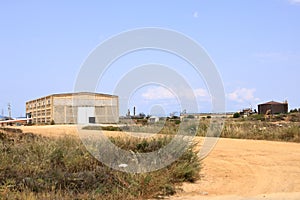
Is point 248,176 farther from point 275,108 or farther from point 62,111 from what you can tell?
point 275,108

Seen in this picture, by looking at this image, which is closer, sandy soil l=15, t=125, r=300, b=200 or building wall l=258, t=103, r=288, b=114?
sandy soil l=15, t=125, r=300, b=200

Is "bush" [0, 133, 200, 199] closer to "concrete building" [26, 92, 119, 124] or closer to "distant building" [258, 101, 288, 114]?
"concrete building" [26, 92, 119, 124]

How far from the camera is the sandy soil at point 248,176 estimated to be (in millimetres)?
10555

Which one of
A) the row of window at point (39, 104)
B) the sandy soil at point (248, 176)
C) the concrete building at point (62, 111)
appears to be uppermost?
the row of window at point (39, 104)

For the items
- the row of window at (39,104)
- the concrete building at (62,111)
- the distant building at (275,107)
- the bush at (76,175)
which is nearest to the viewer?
the bush at (76,175)

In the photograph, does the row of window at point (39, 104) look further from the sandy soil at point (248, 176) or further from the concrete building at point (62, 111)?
the sandy soil at point (248, 176)

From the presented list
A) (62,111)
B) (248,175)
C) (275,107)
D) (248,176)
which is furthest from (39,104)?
(248,176)

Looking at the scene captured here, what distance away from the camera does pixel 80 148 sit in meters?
13.0

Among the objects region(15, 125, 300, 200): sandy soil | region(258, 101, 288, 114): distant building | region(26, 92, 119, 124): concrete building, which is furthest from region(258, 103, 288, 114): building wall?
region(15, 125, 300, 200): sandy soil

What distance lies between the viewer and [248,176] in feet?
41.7

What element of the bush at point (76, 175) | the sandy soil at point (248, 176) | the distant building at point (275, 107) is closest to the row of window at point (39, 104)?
the distant building at point (275, 107)

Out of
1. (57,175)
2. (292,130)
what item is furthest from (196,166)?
(292,130)

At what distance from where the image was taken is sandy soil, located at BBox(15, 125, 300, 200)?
34.6ft

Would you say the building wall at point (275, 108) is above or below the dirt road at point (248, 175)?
above
